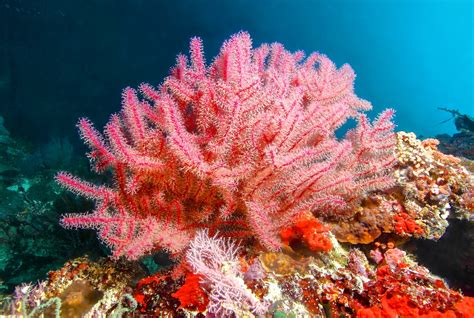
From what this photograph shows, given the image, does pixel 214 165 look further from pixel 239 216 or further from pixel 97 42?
pixel 97 42

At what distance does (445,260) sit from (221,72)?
3.95 m

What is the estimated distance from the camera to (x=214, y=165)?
8.11ft

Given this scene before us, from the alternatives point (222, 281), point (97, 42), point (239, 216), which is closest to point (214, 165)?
point (239, 216)

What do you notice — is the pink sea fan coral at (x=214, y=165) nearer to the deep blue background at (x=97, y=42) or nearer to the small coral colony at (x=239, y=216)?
the small coral colony at (x=239, y=216)

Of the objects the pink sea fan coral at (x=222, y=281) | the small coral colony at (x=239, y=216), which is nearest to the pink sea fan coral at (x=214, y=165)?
the small coral colony at (x=239, y=216)

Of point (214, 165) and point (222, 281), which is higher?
point (214, 165)

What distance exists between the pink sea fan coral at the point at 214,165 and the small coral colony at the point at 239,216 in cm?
1

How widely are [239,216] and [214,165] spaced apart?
0.80 m

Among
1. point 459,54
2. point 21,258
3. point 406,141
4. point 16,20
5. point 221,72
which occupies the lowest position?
point 21,258

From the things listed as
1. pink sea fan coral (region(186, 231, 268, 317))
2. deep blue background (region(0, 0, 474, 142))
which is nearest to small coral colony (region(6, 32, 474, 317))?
pink sea fan coral (region(186, 231, 268, 317))

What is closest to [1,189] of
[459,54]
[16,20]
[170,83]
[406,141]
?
[170,83]

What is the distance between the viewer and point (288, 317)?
1987 millimetres

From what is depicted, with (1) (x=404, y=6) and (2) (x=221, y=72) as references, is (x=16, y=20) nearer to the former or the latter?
(2) (x=221, y=72)

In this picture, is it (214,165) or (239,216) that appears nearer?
(214,165)
